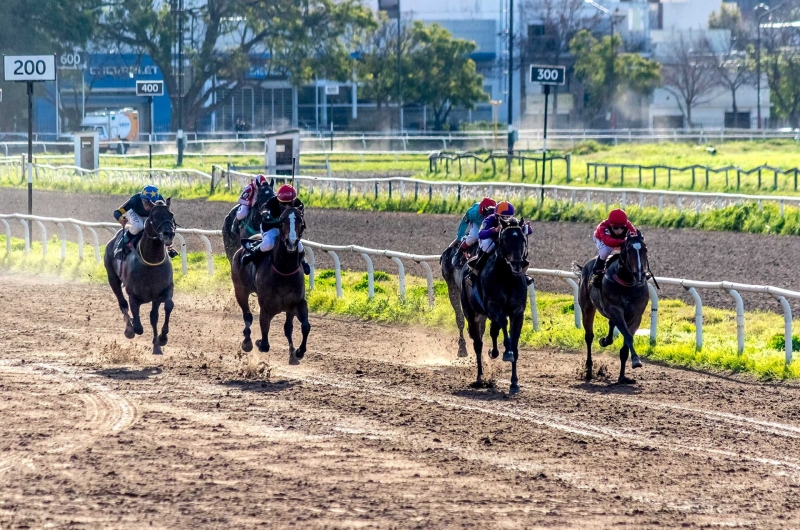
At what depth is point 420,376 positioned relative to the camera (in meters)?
10.7

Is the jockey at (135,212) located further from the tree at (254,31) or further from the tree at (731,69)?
the tree at (731,69)

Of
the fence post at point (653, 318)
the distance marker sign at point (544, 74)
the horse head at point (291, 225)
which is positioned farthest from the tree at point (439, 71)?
the horse head at point (291, 225)

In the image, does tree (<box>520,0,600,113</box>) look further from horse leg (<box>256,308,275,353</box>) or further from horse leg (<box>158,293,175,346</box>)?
horse leg (<box>256,308,275,353</box>)

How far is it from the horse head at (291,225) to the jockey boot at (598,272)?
8.34 feet

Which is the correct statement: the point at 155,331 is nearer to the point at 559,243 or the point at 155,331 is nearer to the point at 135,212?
the point at 135,212

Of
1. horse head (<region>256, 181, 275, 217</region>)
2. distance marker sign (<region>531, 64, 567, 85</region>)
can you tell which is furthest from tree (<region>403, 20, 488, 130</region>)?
horse head (<region>256, 181, 275, 217</region>)

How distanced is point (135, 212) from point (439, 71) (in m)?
46.6

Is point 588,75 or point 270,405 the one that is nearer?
point 270,405

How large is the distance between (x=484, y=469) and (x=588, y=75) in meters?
56.3

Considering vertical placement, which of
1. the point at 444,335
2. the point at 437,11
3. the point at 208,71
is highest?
the point at 437,11

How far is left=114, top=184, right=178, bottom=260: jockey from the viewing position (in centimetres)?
1191

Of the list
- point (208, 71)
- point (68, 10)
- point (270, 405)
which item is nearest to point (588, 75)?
point (208, 71)

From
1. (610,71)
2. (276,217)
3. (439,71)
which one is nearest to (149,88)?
(276,217)

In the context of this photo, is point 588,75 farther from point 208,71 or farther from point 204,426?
point 204,426
